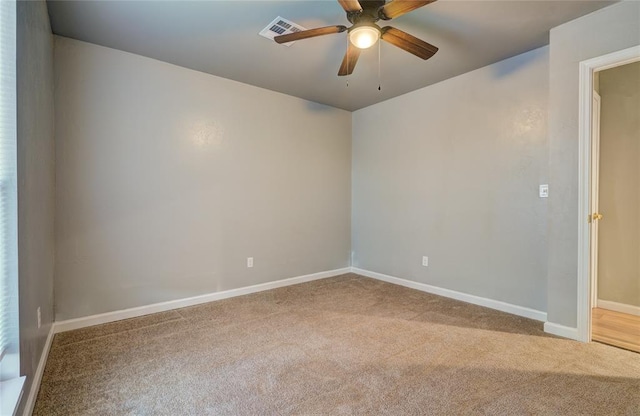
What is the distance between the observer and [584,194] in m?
2.49

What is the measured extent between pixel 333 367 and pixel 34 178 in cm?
227

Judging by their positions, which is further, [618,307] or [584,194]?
[618,307]

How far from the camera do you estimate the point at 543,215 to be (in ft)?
9.79

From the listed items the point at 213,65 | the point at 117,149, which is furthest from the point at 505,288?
the point at 117,149

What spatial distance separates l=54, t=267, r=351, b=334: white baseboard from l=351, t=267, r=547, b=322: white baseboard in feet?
3.13

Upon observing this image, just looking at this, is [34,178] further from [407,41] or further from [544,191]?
[544,191]

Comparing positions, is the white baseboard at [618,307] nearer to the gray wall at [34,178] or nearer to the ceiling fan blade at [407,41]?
the ceiling fan blade at [407,41]

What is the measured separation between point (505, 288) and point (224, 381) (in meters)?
2.85

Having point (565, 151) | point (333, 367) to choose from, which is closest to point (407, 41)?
point (565, 151)

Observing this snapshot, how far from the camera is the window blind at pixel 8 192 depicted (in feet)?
4.89

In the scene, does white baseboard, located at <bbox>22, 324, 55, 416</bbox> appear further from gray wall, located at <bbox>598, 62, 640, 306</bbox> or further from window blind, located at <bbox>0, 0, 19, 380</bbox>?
gray wall, located at <bbox>598, 62, 640, 306</bbox>

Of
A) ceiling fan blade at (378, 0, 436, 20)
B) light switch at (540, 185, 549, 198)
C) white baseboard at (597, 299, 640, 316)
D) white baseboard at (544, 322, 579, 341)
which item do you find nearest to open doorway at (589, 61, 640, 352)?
white baseboard at (597, 299, 640, 316)

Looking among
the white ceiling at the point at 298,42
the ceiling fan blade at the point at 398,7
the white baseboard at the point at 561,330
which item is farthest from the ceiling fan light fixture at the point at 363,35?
the white baseboard at the point at 561,330

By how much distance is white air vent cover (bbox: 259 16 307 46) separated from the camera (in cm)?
253
